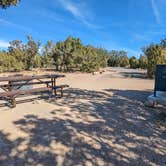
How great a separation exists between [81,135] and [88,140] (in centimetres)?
27

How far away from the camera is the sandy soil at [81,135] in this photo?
3086 millimetres

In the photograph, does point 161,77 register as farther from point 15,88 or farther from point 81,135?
point 15,88

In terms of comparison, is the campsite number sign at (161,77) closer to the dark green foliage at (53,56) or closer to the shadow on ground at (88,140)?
the shadow on ground at (88,140)

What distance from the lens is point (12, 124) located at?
4531 millimetres

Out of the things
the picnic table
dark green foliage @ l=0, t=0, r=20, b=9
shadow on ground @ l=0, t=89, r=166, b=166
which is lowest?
shadow on ground @ l=0, t=89, r=166, b=166

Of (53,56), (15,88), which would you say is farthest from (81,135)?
(53,56)

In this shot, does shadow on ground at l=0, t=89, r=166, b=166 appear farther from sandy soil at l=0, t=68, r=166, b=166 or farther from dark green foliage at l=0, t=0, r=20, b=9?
dark green foliage at l=0, t=0, r=20, b=9

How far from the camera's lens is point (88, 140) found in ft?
12.2

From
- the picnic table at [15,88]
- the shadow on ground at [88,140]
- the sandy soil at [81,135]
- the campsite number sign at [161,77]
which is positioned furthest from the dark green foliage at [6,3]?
the campsite number sign at [161,77]

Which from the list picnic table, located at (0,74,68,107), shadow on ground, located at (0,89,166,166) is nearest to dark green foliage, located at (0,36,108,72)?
picnic table, located at (0,74,68,107)

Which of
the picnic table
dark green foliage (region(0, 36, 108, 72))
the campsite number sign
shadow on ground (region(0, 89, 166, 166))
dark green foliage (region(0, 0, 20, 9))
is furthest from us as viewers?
dark green foliage (region(0, 36, 108, 72))

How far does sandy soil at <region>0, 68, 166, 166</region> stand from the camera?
309 cm

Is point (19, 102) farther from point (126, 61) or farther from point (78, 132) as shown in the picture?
point (126, 61)

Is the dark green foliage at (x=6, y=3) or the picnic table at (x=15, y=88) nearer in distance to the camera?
the picnic table at (x=15, y=88)
